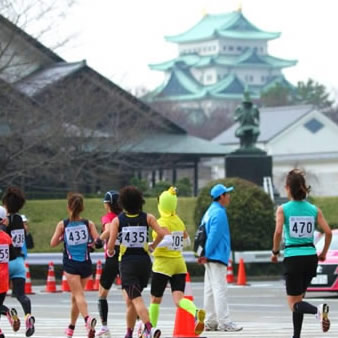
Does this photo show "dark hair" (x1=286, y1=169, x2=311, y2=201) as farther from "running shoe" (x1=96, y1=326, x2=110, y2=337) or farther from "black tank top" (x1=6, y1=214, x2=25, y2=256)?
"black tank top" (x1=6, y1=214, x2=25, y2=256)

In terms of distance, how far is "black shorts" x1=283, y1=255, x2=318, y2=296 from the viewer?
44.0ft

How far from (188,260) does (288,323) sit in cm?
1682

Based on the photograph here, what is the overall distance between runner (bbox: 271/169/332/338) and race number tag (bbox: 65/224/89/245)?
2675 mm

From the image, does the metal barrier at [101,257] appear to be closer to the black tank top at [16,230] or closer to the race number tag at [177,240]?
the black tank top at [16,230]

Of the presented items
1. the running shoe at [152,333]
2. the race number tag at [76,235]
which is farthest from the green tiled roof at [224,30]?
the running shoe at [152,333]

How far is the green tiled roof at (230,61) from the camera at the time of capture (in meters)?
178

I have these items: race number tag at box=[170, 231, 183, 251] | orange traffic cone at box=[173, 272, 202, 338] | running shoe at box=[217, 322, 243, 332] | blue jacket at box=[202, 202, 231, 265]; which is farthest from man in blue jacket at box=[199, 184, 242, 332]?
orange traffic cone at box=[173, 272, 202, 338]

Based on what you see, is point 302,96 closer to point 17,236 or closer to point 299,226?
point 17,236

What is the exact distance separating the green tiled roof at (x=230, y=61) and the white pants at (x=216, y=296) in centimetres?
16079

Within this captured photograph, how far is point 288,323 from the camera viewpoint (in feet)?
58.2

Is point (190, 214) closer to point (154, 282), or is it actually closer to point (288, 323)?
point (288, 323)

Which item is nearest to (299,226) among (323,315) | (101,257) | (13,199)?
(323,315)

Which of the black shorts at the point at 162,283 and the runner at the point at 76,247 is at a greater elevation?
the runner at the point at 76,247

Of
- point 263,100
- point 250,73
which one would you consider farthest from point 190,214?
point 250,73
